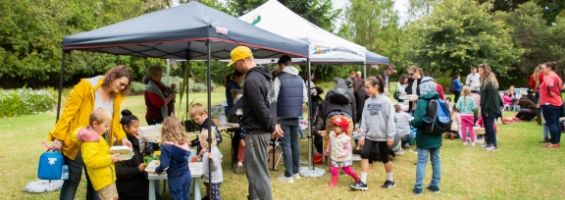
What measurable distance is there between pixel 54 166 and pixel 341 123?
3325 millimetres

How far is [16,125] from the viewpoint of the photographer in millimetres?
12047

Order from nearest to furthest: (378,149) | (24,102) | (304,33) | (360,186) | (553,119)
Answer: (378,149)
(360,186)
(304,33)
(553,119)
(24,102)

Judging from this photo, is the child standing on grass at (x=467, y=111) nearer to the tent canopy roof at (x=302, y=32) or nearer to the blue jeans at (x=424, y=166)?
the tent canopy roof at (x=302, y=32)

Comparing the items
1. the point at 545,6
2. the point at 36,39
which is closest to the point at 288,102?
the point at 36,39

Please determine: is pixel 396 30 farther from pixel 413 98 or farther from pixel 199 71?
pixel 413 98

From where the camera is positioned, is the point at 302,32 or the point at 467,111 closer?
the point at 302,32

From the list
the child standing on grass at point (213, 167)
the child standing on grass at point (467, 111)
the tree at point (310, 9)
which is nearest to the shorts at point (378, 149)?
the child standing on grass at point (213, 167)

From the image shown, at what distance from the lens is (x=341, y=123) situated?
550 centimetres

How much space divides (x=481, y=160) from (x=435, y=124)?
2.82 metres

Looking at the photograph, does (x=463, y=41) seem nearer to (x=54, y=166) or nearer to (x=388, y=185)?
(x=388, y=185)

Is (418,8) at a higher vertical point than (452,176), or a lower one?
higher

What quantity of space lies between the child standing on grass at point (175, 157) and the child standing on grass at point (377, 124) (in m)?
2.22

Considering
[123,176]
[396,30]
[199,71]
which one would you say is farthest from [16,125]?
[396,30]

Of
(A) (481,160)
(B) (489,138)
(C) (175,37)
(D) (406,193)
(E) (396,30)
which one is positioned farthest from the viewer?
(E) (396,30)
